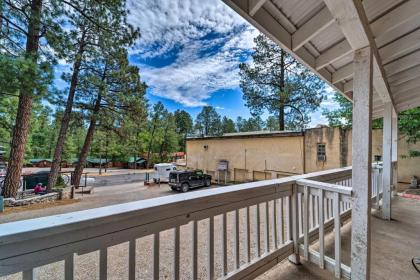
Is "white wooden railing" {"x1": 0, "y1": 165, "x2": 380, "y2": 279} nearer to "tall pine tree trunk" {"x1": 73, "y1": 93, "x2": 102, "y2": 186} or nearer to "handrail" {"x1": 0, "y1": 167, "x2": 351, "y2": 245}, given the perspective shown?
"handrail" {"x1": 0, "y1": 167, "x2": 351, "y2": 245}

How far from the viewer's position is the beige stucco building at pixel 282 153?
867 centimetres

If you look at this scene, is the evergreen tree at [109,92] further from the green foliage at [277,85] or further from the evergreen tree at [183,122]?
the evergreen tree at [183,122]

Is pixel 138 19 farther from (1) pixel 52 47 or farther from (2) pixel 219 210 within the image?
(2) pixel 219 210

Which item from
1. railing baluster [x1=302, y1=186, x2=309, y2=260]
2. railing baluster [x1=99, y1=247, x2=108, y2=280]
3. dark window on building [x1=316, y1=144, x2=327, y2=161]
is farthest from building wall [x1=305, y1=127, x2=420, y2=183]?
railing baluster [x1=99, y1=247, x2=108, y2=280]

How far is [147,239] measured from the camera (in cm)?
353

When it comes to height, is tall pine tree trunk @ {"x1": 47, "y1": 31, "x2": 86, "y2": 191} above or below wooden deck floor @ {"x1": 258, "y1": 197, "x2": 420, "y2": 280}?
above

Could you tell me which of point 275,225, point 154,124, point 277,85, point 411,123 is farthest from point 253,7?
point 154,124

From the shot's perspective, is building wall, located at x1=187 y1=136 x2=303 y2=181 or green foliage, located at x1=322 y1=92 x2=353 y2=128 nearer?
green foliage, located at x1=322 y1=92 x2=353 y2=128

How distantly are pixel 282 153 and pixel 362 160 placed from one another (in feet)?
34.3

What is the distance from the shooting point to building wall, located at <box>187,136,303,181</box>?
440 inches

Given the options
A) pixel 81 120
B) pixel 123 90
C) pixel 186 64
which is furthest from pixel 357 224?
pixel 186 64

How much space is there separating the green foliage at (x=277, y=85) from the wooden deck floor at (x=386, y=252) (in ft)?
35.8

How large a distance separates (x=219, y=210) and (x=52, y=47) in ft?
28.6

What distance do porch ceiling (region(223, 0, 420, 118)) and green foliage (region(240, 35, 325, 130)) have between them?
11618 mm
